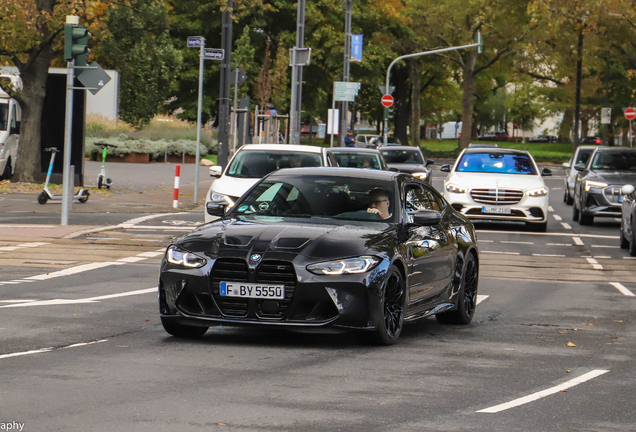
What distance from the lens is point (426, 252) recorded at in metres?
9.54

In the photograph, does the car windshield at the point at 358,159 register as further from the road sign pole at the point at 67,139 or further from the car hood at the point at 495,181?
the road sign pole at the point at 67,139

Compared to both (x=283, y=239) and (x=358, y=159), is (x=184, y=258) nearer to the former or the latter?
(x=283, y=239)

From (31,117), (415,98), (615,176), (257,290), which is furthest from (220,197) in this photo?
(415,98)

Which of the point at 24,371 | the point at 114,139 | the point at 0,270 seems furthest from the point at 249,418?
the point at 114,139

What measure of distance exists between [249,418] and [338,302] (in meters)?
2.34

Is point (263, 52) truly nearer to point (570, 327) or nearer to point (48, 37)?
point (48, 37)

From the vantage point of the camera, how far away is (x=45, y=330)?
9.07 metres

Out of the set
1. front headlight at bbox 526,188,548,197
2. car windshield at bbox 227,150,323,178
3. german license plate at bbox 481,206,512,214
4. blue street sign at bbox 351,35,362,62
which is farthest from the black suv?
blue street sign at bbox 351,35,362,62

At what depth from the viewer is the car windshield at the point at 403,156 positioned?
34250 millimetres

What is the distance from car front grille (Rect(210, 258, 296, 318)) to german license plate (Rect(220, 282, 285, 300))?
0.03m

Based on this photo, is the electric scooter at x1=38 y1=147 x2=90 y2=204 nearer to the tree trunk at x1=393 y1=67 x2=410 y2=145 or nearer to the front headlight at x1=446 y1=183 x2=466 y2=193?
the front headlight at x1=446 y1=183 x2=466 y2=193

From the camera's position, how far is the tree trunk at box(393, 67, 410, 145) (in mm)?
88312

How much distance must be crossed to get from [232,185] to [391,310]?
9.77m

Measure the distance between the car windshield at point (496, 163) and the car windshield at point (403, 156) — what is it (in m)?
9.97
